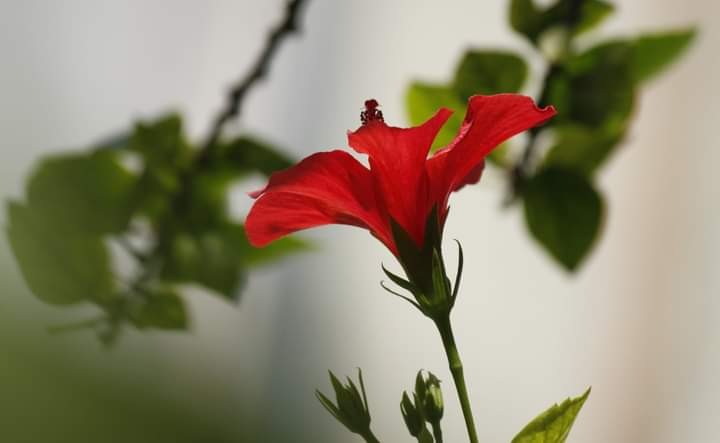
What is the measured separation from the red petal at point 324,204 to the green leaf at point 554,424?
0.08 metres

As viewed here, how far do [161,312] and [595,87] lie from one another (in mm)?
299

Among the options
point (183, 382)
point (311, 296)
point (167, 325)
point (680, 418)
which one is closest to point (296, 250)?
point (167, 325)

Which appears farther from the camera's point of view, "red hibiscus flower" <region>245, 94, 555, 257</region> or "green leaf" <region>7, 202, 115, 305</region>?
"green leaf" <region>7, 202, 115, 305</region>

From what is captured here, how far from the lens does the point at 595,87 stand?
1.73 ft

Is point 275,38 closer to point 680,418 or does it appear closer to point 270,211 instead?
point 270,211

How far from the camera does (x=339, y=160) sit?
25 cm

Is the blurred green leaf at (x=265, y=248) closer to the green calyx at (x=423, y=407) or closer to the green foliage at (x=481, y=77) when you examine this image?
the green foliage at (x=481, y=77)

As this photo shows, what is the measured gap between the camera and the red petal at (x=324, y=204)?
250mm

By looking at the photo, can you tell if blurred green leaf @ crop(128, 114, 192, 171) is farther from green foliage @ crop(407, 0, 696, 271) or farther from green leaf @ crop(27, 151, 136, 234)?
green foliage @ crop(407, 0, 696, 271)

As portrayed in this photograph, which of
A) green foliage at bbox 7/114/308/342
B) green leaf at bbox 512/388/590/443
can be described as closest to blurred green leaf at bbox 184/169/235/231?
green foliage at bbox 7/114/308/342

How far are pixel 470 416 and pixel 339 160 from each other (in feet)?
0.27

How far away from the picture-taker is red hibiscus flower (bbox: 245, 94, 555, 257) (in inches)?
9.3

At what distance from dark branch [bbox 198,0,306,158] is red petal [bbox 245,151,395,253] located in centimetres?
22

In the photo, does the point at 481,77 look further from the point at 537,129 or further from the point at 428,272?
the point at 428,272
